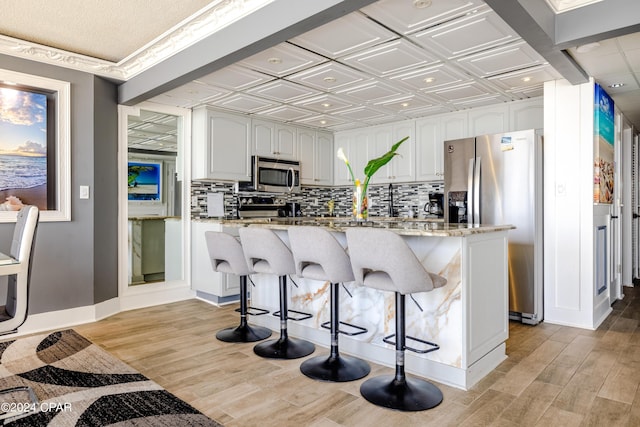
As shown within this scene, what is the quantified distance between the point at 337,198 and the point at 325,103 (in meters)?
2.13

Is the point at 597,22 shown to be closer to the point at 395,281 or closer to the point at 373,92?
the point at 373,92

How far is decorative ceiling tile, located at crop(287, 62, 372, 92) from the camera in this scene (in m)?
3.36

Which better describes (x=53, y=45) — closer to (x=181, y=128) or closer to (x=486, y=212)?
(x=181, y=128)

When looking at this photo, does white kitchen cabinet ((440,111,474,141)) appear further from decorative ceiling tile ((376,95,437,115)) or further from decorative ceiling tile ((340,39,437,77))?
decorative ceiling tile ((340,39,437,77))

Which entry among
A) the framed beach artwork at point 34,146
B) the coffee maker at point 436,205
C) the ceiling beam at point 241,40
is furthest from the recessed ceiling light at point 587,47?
the framed beach artwork at point 34,146

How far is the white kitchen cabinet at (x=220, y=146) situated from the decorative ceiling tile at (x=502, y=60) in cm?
270

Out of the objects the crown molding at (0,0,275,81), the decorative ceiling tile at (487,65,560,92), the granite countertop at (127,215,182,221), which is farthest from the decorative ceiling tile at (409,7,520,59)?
the granite countertop at (127,215,182,221)

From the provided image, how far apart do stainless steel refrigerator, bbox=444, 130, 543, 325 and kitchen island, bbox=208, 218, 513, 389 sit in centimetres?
113

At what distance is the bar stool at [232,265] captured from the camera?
3037 millimetres

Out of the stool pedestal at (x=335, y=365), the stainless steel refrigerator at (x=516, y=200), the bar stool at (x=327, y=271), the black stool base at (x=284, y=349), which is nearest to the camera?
the bar stool at (x=327, y=271)

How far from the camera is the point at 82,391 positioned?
2283mm

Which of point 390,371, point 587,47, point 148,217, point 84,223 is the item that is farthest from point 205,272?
point 587,47

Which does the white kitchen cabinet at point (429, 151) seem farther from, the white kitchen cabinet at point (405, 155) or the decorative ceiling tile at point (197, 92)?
the decorative ceiling tile at point (197, 92)

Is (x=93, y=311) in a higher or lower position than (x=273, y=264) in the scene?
lower
